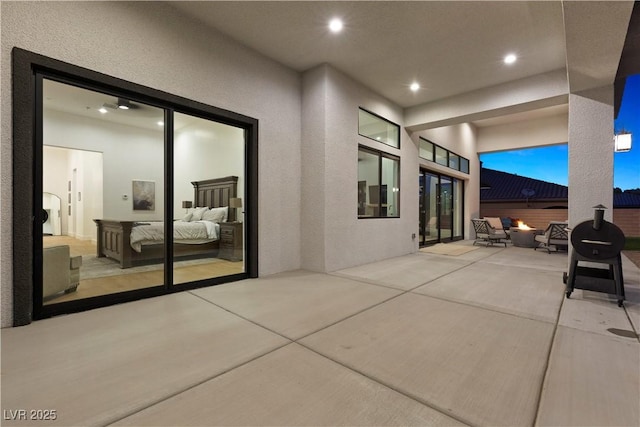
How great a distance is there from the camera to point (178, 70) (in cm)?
339

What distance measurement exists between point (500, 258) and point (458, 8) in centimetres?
506

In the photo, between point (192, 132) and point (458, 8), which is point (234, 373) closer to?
point (458, 8)

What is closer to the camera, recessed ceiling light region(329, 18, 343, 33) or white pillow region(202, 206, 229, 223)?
recessed ceiling light region(329, 18, 343, 33)

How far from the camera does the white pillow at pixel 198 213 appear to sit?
6.23 meters

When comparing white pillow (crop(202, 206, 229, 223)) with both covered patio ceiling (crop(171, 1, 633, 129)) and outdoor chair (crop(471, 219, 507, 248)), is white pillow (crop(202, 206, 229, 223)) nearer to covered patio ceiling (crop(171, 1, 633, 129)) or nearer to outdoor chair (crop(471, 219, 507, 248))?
covered patio ceiling (crop(171, 1, 633, 129))

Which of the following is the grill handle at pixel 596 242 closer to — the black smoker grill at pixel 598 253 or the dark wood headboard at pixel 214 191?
the black smoker grill at pixel 598 253

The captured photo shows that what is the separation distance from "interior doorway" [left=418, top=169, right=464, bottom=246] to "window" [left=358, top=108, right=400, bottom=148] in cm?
192

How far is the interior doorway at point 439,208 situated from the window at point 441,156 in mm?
390

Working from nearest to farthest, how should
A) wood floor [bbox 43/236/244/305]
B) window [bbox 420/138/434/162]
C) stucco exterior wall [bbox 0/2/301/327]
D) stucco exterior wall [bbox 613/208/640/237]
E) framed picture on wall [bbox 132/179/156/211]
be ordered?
stucco exterior wall [bbox 0/2/301/327], wood floor [bbox 43/236/244/305], framed picture on wall [bbox 132/179/156/211], window [bbox 420/138/434/162], stucco exterior wall [bbox 613/208/640/237]

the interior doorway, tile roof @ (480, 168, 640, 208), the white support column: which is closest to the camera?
the white support column

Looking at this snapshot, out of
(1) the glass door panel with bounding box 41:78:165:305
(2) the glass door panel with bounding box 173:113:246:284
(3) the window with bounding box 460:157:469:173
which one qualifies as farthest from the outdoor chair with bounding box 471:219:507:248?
(1) the glass door panel with bounding box 41:78:165:305

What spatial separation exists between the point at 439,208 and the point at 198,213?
712cm

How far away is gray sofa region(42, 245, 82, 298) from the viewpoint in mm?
2686

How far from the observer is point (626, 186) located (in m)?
12.9
